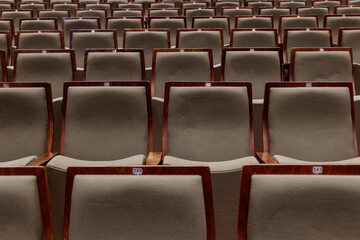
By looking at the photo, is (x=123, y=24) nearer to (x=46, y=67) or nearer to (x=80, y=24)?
(x=80, y=24)

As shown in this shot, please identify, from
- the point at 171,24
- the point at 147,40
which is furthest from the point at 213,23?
the point at 147,40

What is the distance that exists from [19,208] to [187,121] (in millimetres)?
176

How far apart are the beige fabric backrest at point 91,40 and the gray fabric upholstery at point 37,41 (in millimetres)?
34

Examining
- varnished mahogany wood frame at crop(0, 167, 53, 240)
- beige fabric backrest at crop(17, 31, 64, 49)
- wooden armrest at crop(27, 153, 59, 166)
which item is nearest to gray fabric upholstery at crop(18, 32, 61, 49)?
beige fabric backrest at crop(17, 31, 64, 49)

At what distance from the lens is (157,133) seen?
41cm

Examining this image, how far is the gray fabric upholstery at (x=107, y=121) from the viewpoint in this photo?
14.0 inches

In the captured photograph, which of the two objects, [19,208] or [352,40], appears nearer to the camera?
[19,208]

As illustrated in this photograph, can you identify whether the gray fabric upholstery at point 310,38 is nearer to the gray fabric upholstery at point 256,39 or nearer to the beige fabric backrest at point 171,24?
the gray fabric upholstery at point 256,39

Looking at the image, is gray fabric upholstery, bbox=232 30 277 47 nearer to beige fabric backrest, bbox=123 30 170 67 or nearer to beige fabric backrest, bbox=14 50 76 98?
beige fabric backrest, bbox=123 30 170 67

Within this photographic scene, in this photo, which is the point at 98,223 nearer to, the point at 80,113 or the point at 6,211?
the point at 6,211

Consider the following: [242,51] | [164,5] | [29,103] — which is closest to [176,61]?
[242,51]

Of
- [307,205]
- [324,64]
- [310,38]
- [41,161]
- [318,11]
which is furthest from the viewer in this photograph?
[318,11]

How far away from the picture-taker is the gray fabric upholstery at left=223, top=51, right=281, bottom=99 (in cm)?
49

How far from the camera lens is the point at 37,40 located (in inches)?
25.6
